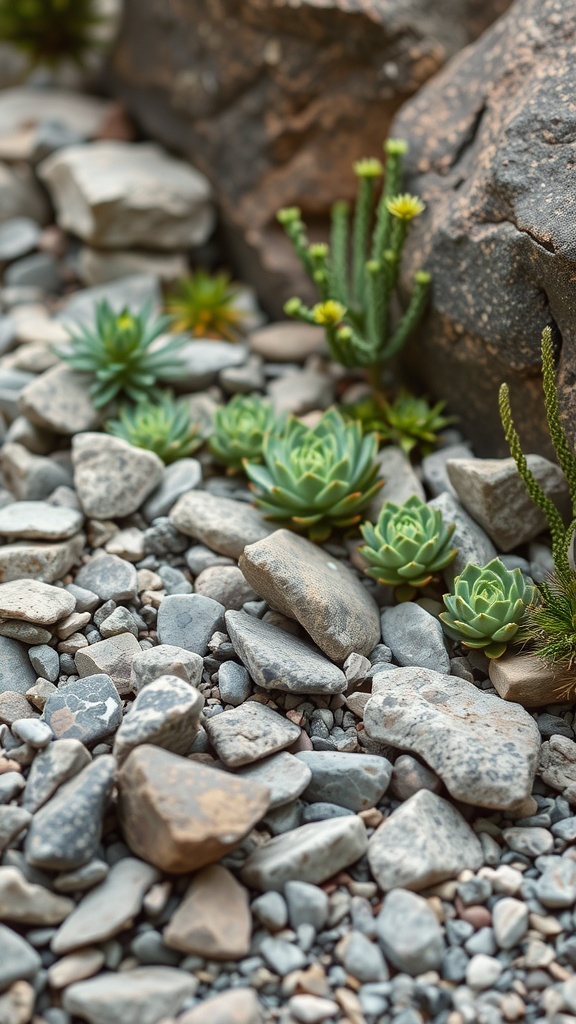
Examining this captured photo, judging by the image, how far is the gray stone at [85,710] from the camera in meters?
2.32

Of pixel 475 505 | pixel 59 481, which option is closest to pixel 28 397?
pixel 59 481

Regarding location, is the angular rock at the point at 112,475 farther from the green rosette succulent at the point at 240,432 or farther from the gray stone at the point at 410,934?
the gray stone at the point at 410,934

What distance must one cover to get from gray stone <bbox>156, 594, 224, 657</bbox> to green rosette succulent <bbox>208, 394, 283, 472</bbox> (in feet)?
2.17

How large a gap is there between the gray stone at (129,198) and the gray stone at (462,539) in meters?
2.19

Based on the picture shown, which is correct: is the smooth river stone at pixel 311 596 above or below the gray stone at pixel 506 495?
below

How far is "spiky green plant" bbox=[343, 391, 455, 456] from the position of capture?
10.8ft

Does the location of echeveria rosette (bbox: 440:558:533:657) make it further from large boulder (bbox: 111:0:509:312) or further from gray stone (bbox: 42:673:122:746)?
large boulder (bbox: 111:0:509:312)

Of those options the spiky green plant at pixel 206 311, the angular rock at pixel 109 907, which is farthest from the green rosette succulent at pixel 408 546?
the spiky green plant at pixel 206 311

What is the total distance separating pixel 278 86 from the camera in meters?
3.95

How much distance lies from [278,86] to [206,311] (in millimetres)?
1027

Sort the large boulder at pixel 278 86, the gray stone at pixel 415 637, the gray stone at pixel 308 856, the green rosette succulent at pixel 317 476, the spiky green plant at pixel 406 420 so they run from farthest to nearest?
the large boulder at pixel 278 86 → the spiky green plant at pixel 406 420 → the green rosette succulent at pixel 317 476 → the gray stone at pixel 415 637 → the gray stone at pixel 308 856

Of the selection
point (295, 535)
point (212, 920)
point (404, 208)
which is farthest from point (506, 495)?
point (212, 920)

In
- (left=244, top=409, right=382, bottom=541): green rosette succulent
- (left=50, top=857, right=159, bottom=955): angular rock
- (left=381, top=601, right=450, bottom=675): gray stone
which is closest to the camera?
(left=50, top=857, right=159, bottom=955): angular rock

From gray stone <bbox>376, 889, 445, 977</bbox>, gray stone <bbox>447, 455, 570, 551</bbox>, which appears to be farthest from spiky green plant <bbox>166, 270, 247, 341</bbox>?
gray stone <bbox>376, 889, 445, 977</bbox>
